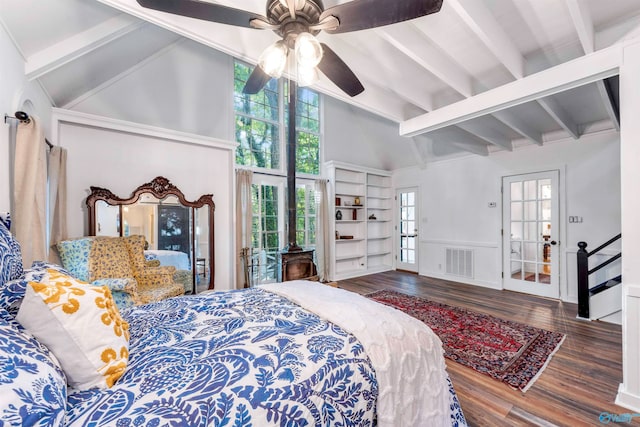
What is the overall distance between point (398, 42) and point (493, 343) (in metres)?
2.80

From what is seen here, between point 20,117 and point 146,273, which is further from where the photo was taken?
point 146,273

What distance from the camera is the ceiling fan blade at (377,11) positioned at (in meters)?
1.33

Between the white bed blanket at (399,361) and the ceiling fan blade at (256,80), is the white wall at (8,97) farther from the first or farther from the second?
the white bed blanket at (399,361)

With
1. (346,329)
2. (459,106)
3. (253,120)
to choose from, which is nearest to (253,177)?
(253,120)

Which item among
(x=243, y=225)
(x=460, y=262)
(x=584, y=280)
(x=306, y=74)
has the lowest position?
(x=460, y=262)

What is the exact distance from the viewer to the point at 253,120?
4.54 metres

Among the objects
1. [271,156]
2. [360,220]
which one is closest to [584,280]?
[360,220]

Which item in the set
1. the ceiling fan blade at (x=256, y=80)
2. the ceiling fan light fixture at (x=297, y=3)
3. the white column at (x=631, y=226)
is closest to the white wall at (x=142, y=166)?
the ceiling fan blade at (x=256, y=80)

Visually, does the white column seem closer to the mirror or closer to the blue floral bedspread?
the blue floral bedspread

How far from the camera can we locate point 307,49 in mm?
1558

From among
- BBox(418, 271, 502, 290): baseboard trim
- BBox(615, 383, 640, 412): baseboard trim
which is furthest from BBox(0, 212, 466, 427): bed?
BBox(418, 271, 502, 290): baseboard trim

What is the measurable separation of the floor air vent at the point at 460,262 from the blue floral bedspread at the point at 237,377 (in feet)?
13.4

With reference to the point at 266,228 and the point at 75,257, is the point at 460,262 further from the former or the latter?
the point at 75,257

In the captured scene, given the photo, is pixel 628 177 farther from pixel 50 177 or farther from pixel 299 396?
pixel 50 177
